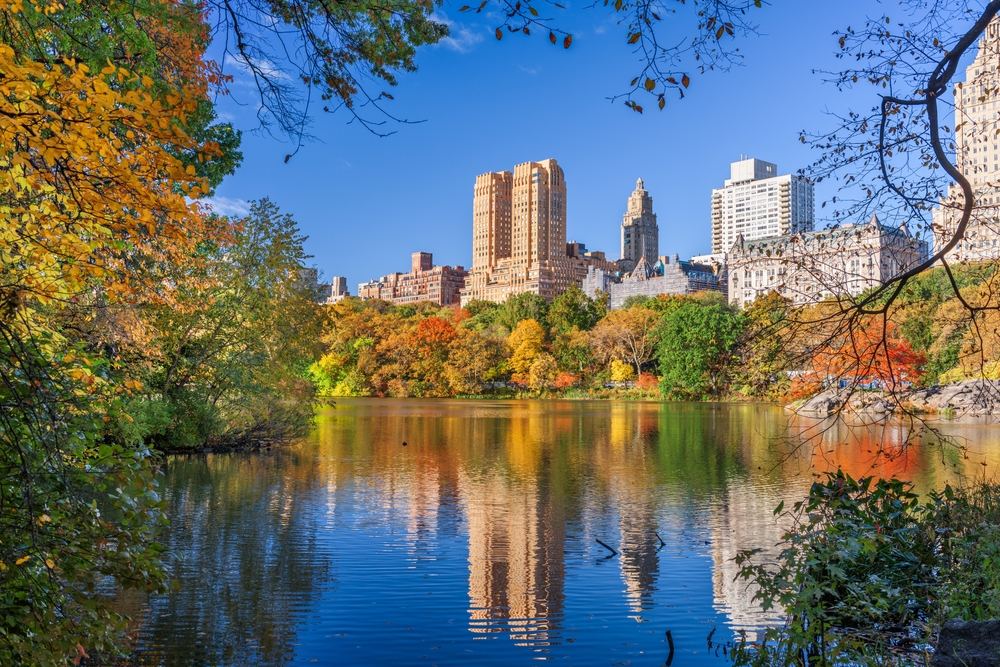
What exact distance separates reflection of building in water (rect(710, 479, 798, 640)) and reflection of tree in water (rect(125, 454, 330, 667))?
424 cm

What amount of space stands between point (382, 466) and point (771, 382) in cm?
1255

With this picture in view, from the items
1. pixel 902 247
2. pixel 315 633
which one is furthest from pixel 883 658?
pixel 315 633

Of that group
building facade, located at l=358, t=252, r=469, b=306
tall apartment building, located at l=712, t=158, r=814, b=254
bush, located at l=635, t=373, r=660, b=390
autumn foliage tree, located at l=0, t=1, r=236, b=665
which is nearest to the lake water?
autumn foliage tree, located at l=0, t=1, r=236, b=665

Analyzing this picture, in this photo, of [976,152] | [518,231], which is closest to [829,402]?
[976,152]

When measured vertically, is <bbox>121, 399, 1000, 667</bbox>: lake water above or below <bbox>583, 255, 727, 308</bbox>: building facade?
below

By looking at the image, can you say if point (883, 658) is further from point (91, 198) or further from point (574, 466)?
point (574, 466)

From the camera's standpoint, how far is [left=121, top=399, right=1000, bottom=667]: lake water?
6.80 m

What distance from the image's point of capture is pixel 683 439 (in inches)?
984

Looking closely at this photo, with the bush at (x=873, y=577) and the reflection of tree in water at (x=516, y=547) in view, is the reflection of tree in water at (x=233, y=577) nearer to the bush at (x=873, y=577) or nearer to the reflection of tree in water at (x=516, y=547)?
the reflection of tree in water at (x=516, y=547)

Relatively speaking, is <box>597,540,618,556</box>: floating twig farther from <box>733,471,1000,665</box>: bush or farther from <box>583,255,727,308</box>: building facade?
<box>583,255,727,308</box>: building facade

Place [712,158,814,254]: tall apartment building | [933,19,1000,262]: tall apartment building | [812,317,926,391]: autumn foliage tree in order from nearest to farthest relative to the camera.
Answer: [812,317,926,391]: autumn foliage tree, [933,19,1000,262]: tall apartment building, [712,158,814,254]: tall apartment building

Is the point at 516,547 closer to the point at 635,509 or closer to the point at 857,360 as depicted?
the point at 635,509

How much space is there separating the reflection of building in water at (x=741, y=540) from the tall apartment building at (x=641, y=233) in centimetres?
17296

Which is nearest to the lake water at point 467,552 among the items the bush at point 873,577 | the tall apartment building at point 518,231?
the bush at point 873,577
